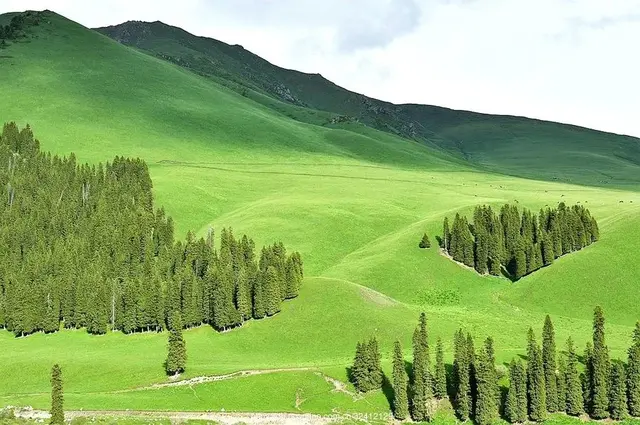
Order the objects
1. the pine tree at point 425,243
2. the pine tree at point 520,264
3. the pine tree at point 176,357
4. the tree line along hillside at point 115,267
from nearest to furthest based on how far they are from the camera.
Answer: the pine tree at point 176,357 → the tree line along hillside at point 115,267 → the pine tree at point 520,264 → the pine tree at point 425,243

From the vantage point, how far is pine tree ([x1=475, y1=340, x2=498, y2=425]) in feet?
273

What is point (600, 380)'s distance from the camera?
8531cm

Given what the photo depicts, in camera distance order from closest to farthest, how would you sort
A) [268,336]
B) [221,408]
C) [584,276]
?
[221,408]
[268,336]
[584,276]

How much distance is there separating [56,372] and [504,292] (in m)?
92.2

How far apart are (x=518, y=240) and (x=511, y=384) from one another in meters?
72.1

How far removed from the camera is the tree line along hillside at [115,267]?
12044 cm

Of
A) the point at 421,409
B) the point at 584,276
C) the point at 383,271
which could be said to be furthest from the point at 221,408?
the point at 584,276

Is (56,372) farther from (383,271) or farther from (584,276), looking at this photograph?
(584,276)

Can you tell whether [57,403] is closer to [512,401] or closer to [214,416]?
[214,416]

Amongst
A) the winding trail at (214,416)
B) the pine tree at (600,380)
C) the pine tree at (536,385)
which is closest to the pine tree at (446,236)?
the pine tree at (600,380)

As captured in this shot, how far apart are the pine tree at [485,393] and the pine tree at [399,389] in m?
9.03

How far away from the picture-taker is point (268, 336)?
112500 millimetres

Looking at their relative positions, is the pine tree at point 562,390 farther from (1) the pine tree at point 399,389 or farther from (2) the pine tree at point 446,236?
(2) the pine tree at point 446,236

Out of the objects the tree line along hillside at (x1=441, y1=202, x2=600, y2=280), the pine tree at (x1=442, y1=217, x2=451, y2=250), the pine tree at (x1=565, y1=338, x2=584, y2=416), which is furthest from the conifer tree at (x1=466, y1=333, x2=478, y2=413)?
the pine tree at (x1=442, y1=217, x2=451, y2=250)
